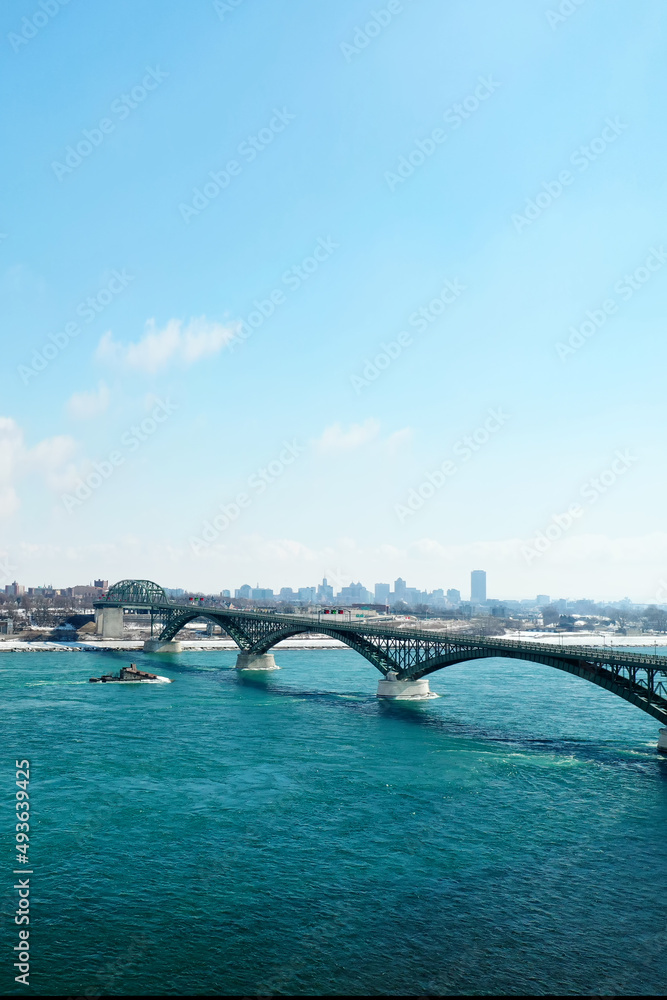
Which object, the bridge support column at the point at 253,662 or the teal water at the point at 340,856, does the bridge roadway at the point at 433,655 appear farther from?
the teal water at the point at 340,856

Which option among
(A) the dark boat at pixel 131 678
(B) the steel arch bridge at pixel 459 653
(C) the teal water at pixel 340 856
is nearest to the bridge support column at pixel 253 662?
(B) the steel arch bridge at pixel 459 653

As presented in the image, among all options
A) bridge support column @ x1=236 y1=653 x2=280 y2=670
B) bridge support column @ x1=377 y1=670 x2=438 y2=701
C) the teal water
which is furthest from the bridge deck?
the teal water

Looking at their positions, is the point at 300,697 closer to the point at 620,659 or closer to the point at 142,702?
the point at 142,702

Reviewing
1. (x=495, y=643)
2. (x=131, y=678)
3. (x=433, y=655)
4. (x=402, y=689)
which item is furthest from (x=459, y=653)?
(x=131, y=678)

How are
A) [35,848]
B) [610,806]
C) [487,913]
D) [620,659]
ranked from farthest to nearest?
[620,659] < [610,806] < [35,848] < [487,913]

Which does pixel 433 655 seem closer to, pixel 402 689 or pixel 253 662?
pixel 402 689

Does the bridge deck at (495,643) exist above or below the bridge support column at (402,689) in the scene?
above

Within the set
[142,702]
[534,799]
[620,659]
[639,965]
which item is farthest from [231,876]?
[142,702]
